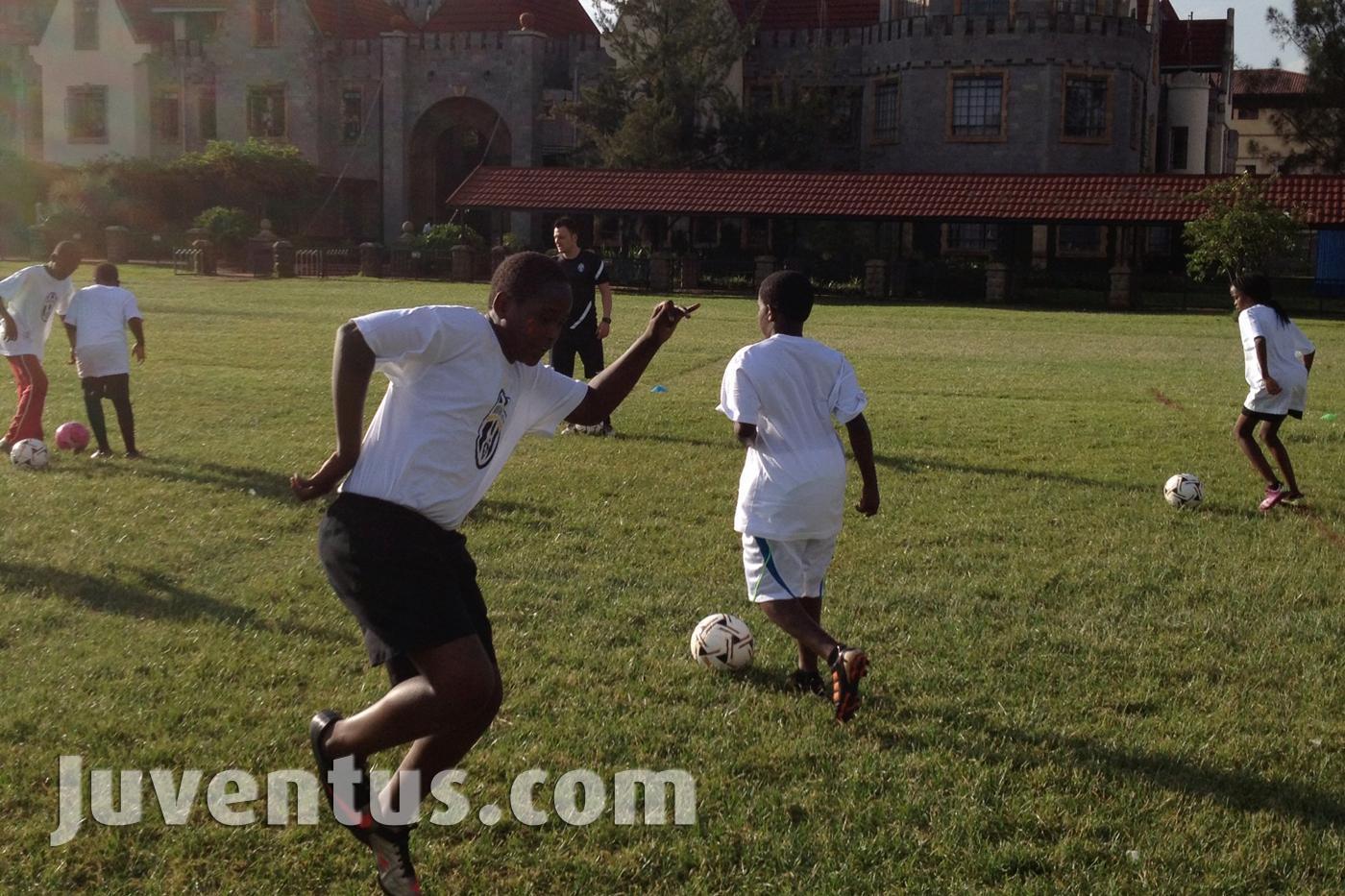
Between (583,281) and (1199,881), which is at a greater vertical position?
(583,281)

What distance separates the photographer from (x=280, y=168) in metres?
51.7

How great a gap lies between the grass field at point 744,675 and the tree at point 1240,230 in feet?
80.3

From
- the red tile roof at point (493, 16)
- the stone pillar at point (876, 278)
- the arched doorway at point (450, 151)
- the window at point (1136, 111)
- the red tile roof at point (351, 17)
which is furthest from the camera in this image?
the red tile roof at point (493, 16)

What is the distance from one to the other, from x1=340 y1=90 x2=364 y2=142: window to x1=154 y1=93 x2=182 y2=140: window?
7245mm

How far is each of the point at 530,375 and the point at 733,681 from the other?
195 cm

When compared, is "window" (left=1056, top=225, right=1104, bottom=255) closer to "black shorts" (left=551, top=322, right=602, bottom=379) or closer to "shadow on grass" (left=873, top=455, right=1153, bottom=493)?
"black shorts" (left=551, top=322, right=602, bottom=379)

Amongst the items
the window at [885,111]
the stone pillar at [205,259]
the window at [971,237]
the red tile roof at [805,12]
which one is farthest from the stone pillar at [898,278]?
the stone pillar at [205,259]

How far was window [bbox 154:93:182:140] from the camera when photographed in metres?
58.1

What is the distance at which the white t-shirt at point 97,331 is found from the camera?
10969mm


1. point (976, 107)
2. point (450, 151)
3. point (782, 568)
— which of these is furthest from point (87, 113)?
point (782, 568)

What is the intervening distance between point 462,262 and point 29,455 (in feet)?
109

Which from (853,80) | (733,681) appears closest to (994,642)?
→ (733,681)

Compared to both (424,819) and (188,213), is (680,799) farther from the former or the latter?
(188,213)

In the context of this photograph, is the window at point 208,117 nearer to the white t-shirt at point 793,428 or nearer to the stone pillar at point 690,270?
the stone pillar at point 690,270
